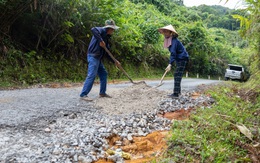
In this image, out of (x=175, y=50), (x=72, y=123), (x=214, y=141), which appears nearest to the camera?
(x=214, y=141)

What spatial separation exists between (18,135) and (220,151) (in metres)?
2.51

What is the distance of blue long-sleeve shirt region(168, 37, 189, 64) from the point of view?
6.14m

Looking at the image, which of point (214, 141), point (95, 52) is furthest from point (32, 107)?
point (214, 141)

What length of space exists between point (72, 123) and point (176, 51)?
11.1ft

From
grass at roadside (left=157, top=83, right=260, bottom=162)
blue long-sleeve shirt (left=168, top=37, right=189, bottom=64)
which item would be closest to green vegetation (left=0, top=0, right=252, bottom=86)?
blue long-sleeve shirt (left=168, top=37, right=189, bottom=64)

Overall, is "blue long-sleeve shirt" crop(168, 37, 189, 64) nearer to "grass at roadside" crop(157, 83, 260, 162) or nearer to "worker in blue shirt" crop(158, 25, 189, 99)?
"worker in blue shirt" crop(158, 25, 189, 99)

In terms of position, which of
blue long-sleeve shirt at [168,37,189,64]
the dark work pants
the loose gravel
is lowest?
the loose gravel

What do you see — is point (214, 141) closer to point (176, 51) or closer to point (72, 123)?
point (72, 123)

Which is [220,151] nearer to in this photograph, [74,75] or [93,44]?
[93,44]

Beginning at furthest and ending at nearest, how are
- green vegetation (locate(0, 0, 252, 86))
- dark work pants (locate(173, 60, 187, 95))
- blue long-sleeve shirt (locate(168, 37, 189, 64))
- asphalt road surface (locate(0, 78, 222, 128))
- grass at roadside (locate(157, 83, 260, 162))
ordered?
green vegetation (locate(0, 0, 252, 86)), dark work pants (locate(173, 60, 187, 95)), blue long-sleeve shirt (locate(168, 37, 189, 64)), asphalt road surface (locate(0, 78, 222, 128)), grass at roadside (locate(157, 83, 260, 162))

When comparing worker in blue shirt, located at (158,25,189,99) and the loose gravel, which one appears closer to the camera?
the loose gravel

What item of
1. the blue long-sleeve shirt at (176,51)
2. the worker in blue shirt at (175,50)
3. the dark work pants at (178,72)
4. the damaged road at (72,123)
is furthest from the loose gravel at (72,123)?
the blue long-sleeve shirt at (176,51)

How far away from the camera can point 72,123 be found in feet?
13.1

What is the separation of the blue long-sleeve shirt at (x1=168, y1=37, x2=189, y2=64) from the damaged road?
102 centimetres
